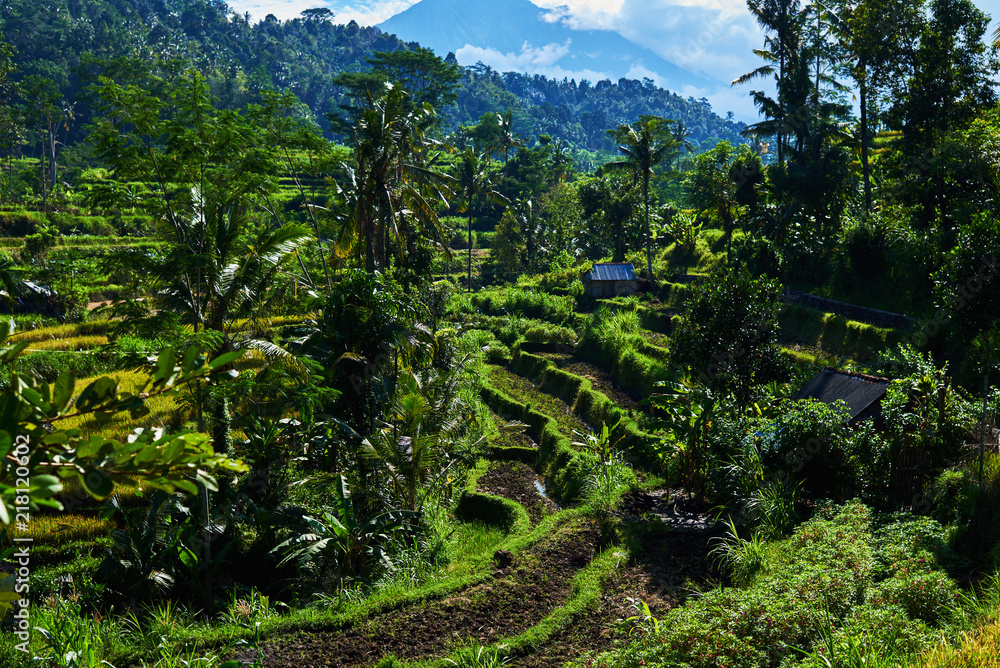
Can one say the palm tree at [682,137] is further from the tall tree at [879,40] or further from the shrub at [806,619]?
the shrub at [806,619]

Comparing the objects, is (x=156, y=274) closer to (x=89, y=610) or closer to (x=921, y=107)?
(x=89, y=610)

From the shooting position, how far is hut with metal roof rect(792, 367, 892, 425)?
39.5 ft

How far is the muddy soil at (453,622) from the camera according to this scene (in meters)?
7.65

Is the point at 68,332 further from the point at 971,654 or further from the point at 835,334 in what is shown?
the point at 971,654

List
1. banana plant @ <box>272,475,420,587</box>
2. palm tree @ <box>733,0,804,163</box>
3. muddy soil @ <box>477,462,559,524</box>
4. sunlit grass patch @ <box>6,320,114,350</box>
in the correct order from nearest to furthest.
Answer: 1. banana plant @ <box>272,475,420,587</box>
2. muddy soil @ <box>477,462,559,524</box>
3. sunlit grass patch @ <box>6,320,114,350</box>
4. palm tree @ <box>733,0,804,163</box>

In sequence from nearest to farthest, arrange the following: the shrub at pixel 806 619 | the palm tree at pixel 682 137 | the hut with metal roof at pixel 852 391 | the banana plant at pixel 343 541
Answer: the shrub at pixel 806 619, the banana plant at pixel 343 541, the hut with metal roof at pixel 852 391, the palm tree at pixel 682 137

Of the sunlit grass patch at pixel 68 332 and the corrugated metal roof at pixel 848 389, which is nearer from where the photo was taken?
the corrugated metal roof at pixel 848 389

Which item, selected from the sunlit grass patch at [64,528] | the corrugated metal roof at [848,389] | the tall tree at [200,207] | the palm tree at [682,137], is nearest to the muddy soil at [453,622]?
the sunlit grass patch at [64,528]

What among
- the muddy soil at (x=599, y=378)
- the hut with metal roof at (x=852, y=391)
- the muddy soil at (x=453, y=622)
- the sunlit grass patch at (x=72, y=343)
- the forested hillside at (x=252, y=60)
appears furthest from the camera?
the forested hillside at (x=252, y=60)

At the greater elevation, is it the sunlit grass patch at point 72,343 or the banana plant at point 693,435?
the banana plant at point 693,435

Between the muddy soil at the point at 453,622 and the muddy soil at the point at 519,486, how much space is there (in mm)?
3644

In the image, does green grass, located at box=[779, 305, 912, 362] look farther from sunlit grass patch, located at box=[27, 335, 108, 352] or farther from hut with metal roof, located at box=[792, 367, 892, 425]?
sunlit grass patch, located at box=[27, 335, 108, 352]

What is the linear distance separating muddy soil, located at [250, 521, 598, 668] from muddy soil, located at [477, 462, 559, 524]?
3.64m

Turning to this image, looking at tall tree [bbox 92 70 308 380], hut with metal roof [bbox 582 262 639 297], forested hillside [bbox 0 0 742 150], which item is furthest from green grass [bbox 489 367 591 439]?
forested hillside [bbox 0 0 742 150]
